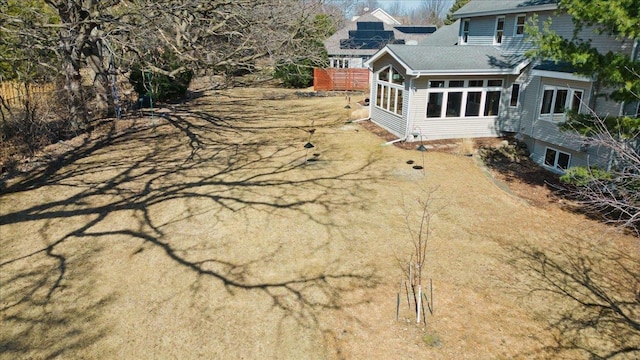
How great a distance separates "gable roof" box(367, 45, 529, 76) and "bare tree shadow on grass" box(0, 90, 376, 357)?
14.9 ft

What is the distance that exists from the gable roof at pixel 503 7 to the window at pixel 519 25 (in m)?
0.46

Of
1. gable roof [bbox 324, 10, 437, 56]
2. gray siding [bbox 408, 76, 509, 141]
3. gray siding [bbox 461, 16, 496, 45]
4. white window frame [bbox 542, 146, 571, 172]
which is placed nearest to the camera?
white window frame [bbox 542, 146, 571, 172]

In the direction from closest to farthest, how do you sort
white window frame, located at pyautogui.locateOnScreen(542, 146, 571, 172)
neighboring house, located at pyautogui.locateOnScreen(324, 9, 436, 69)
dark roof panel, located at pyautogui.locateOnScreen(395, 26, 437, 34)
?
white window frame, located at pyautogui.locateOnScreen(542, 146, 571, 172) < neighboring house, located at pyautogui.locateOnScreen(324, 9, 436, 69) < dark roof panel, located at pyautogui.locateOnScreen(395, 26, 437, 34)

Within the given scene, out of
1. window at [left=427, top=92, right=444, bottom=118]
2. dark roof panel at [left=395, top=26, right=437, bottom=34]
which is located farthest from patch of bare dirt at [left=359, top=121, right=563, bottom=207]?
dark roof panel at [left=395, top=26, right=437, bottom=34]

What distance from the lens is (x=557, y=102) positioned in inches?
549

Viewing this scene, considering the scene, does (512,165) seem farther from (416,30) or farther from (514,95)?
(416,30)

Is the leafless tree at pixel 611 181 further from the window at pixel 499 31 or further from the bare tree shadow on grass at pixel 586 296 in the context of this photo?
the window at pixel 499 31

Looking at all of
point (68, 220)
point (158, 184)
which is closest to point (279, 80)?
point (158, 184)

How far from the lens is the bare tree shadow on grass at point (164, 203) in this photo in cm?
665

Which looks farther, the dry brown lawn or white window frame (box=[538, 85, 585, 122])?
white window frame (box=[538, 85, 585, 122])

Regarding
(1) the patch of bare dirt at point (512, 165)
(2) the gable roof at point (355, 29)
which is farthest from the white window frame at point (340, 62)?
(1) the patch of bare dirt at point (512, 165)

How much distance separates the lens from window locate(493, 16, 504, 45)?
57.2 feet

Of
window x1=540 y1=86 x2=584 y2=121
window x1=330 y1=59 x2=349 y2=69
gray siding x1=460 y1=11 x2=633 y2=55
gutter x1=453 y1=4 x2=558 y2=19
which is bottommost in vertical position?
window x1=540 y1=86 x2=584 y2=121

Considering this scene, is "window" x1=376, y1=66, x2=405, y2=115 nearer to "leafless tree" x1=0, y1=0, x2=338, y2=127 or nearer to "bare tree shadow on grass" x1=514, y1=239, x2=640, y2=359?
"leafless tree" x1=0, y1=0, x2=338, y2=127
